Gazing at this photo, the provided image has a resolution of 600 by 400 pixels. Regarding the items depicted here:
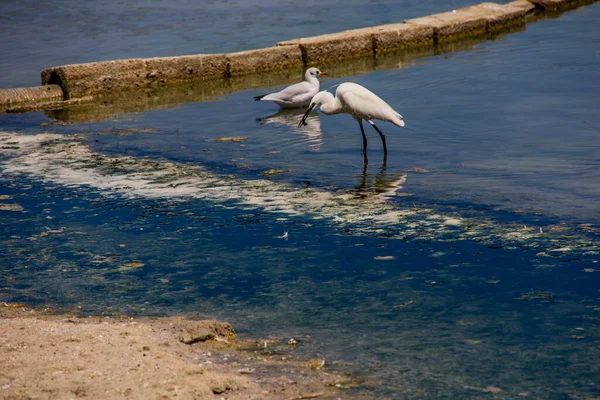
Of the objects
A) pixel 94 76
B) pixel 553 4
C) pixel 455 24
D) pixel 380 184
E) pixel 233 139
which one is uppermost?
pixel 553 4

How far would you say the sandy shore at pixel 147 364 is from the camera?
3787mm

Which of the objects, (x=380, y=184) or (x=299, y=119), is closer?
(x=380, y=184)

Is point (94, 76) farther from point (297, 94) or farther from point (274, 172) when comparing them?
point (274, 172)

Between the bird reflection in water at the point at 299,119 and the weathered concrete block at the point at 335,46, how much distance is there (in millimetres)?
3219

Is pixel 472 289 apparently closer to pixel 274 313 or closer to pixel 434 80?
pixel 274 313

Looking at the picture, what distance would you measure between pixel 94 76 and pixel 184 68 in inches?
58.0

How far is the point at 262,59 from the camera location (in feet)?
→ 46.4

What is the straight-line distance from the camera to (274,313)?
193 inches

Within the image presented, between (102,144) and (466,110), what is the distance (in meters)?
4.51

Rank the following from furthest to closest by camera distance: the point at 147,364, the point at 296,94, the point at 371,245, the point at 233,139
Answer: the point at 296,94, the point at 233,139, the point at 371,245, the point at 147,364

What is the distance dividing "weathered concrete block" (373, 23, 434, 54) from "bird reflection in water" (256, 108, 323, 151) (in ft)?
14.2

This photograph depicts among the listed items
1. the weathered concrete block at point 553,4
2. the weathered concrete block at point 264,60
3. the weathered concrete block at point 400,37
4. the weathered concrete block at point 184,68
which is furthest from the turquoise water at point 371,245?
the weathered concrete block at point 553,4

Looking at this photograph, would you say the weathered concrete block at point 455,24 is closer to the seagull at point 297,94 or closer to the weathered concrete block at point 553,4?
the weathered concrete block at point 553,4

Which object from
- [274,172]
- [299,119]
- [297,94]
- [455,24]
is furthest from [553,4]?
[274,172]
